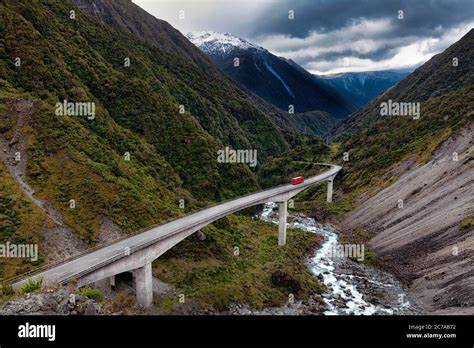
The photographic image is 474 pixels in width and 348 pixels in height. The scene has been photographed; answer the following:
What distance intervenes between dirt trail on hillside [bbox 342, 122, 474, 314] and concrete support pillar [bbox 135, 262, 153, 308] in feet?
84.3

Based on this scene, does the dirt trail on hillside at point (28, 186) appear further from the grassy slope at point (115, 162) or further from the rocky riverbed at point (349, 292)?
the rocky riverbed at point (349, 292)

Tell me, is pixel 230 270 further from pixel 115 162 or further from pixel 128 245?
pixel 115 162

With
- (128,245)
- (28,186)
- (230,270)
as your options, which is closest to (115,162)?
(28,186)

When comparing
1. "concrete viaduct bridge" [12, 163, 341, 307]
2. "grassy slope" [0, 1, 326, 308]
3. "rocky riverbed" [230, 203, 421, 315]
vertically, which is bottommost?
"rocky riverbed" [230, 203, 421, 315]

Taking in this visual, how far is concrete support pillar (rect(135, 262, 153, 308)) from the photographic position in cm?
3150

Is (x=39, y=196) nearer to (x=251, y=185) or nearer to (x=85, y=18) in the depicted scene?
(x=251, y=185)

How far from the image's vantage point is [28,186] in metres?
39.4

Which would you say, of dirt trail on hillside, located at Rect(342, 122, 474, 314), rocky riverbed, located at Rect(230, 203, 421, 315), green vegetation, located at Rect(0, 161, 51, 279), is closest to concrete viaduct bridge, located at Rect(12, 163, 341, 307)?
green vegetation, located at Rect(0, 161, 51, 279)

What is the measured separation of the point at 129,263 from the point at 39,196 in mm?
16142

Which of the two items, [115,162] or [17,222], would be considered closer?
[17,222]

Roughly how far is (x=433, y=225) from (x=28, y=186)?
50270 mm

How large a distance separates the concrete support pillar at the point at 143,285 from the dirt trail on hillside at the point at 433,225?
84.3 feet

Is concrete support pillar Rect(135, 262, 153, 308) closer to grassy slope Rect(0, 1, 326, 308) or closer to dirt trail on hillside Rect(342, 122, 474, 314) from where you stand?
grassy slope Rect(0, 1, 326, 308)
